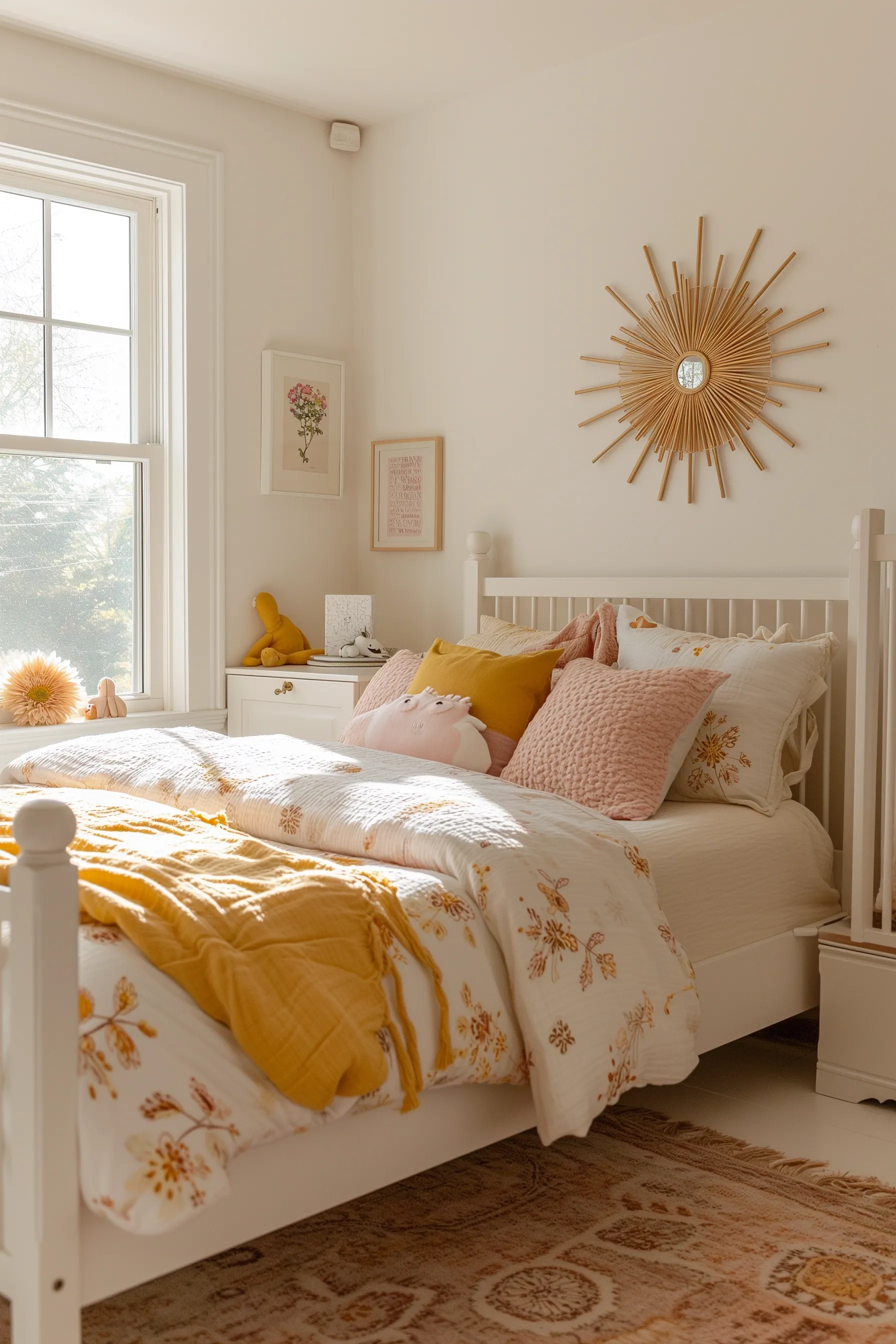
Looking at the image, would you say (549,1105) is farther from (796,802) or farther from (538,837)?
(796,802)

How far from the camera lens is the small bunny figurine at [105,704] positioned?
11.9 ft

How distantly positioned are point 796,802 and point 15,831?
1.93m

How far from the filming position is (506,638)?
3.33 meters

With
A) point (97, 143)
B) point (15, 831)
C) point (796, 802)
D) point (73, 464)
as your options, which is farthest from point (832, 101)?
point (15, 831)

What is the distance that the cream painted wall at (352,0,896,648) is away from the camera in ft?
9.84

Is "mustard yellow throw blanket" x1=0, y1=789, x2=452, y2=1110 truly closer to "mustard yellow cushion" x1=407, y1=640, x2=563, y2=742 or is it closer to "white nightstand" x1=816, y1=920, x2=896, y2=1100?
"mustard yellow cushion" x1=407, y1=640, x2=563, y2=742

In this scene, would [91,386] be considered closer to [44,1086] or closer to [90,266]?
[90,266]

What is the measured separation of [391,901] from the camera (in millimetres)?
1866

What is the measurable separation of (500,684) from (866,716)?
77cm

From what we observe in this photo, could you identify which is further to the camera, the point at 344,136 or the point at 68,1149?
the point at 344,136

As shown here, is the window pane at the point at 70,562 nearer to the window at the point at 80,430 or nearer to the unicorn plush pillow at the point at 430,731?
the window at the point at 80,430

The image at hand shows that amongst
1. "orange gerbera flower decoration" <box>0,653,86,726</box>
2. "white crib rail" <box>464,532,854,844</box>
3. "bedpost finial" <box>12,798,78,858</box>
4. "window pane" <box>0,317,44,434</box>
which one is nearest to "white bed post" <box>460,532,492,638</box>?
"white crib rail" <box>464,532,854,844</box>

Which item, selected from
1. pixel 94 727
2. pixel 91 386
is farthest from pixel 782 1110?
pixel 91 386

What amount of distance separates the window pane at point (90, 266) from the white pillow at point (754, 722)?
77.0 inches
